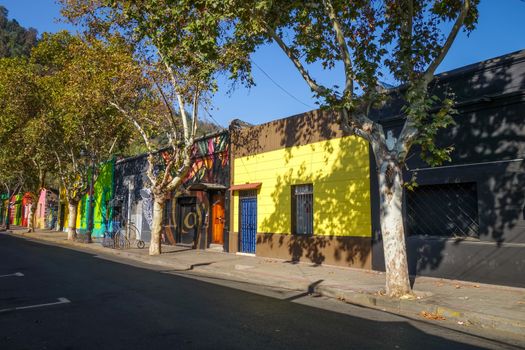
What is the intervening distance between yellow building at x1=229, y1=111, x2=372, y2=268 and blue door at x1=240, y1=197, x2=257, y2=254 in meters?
0.04

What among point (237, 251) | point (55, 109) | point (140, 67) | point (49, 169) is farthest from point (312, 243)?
point (49, 169)

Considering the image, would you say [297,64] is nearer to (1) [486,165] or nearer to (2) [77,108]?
(1) [486,165]

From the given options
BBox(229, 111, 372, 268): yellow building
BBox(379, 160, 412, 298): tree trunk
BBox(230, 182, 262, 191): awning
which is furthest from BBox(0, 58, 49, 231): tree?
BBox(379, 160, 412, 298): tree trunk

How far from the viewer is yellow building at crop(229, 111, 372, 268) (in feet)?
42.6

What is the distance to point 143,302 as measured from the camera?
7.74 metres

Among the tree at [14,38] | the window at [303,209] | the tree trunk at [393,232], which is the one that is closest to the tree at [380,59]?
the tree trunk at [393,232]

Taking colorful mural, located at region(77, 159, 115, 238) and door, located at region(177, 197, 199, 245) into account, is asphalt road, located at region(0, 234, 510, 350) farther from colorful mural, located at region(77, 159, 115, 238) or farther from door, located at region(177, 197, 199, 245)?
colorful mural, located at region(77, 159, 115, 238)

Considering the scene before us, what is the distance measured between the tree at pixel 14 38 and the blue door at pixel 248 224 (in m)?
53.9

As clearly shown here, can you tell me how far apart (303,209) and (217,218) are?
5722mm

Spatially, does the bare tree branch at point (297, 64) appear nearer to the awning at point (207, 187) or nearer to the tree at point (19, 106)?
the awning at point (207, 187)

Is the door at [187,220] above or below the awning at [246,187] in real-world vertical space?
below

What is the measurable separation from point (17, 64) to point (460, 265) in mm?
26078

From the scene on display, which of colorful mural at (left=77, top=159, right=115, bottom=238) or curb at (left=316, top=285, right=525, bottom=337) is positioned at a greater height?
colorful mural at (left=77, top=159, right=115, bottom=238)

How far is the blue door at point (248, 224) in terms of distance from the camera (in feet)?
56.5
